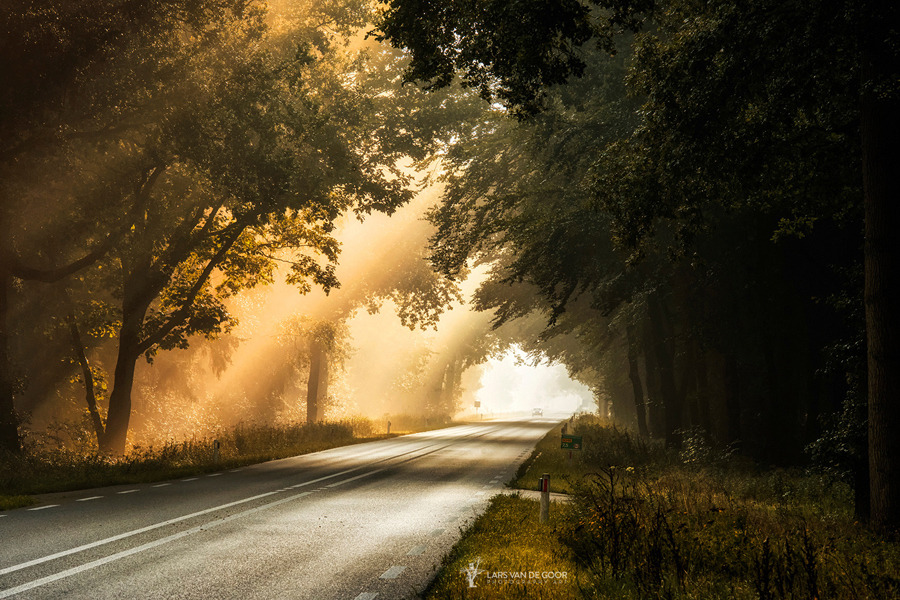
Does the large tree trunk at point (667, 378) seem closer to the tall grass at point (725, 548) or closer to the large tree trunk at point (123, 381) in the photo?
the tall grass at point (725, 548)

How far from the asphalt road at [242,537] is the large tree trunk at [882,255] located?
5669 mm

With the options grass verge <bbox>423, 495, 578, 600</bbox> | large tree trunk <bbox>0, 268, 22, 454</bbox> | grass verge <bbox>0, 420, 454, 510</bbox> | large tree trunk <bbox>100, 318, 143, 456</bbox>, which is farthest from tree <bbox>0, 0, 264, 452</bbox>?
grass verge <bbox>423, 495, 578, 600</bbox>

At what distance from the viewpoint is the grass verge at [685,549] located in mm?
5773

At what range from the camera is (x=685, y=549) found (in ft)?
23.7

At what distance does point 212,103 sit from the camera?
17375 mm

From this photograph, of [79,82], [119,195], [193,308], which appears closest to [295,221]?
[193,308]

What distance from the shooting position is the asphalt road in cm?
622

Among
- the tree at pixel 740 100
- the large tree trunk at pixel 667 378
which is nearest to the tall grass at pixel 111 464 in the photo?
the tree at pixel 740 100

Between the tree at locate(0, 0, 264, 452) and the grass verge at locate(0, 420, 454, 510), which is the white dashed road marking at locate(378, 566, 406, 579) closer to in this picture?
the grass verge at locate(0, 420, 454, 510)

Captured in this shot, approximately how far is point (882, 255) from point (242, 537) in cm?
923

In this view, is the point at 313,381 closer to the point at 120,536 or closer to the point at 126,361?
the point at 126,361

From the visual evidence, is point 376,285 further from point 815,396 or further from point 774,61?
point 774,61

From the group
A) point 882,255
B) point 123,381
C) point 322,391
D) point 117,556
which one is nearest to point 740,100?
point 882,255

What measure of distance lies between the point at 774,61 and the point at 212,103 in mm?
13372
